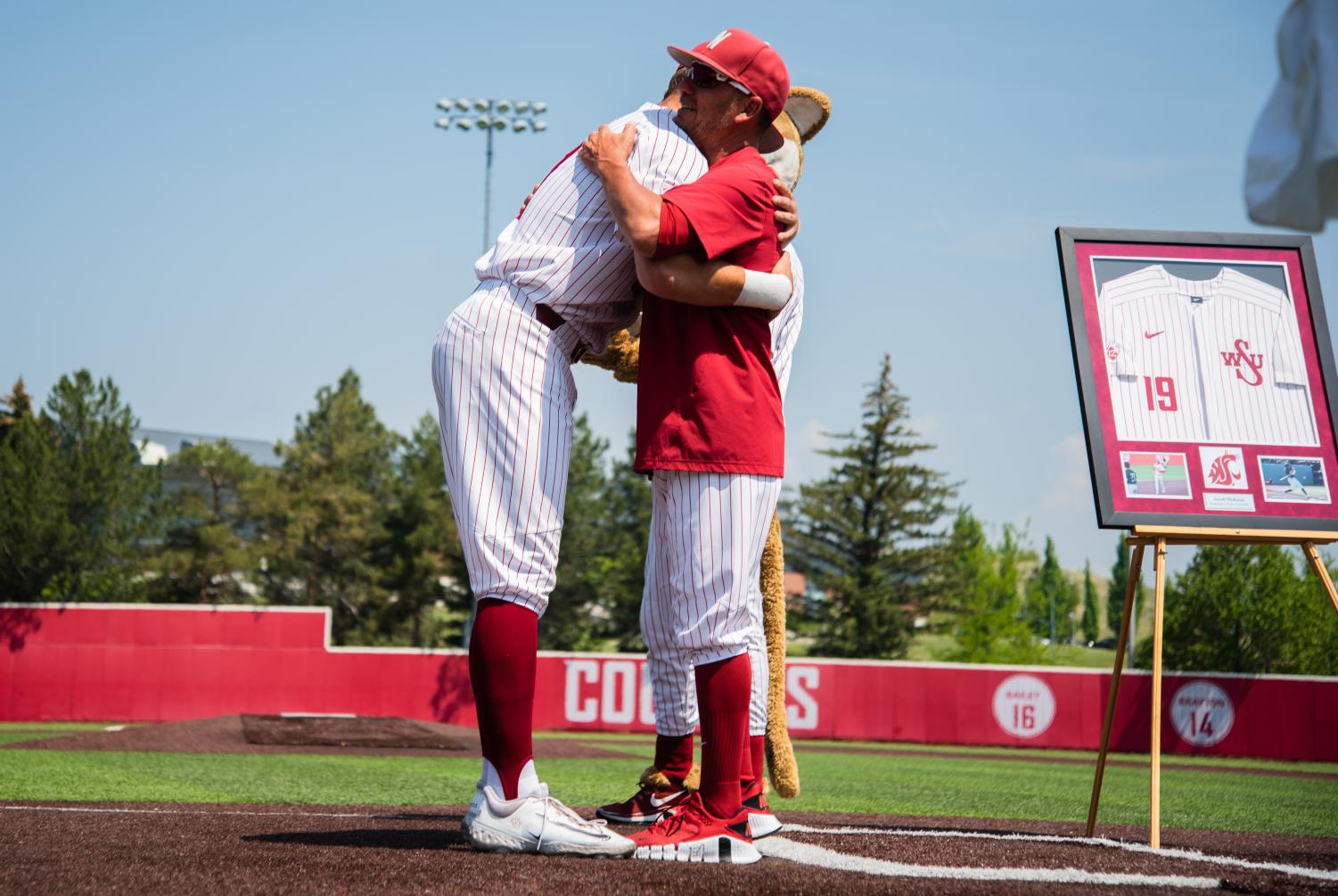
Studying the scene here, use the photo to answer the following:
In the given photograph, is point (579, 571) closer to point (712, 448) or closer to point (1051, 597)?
point (1051, 597)

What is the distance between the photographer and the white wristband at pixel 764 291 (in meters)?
2.78

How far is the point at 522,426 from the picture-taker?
2.78 meters

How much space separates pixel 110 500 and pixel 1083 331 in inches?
1374

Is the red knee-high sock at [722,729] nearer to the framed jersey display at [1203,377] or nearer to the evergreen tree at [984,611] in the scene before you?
the framed jersey display at [1203,377]

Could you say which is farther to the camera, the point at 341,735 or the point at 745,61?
the point at 341,735

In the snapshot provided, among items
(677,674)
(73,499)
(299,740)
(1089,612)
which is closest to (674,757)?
(677,674)

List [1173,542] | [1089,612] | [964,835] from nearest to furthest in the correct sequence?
[964,835] → [1173,542] → [1089,612]

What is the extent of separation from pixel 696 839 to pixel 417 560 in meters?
45.0

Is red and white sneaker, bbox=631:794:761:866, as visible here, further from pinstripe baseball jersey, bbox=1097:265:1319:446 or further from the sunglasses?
pinstripe baseball jersey, bbox=1097:265:1319:446

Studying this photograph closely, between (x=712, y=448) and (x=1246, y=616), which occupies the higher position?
(x=1246, y=616)

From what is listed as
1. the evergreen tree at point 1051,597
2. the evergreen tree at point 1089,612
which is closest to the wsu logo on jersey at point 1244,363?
the evergreen tree at point 1051,597

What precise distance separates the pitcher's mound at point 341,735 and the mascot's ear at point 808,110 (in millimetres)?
7650

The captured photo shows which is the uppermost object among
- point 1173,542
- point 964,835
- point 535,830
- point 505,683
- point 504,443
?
point 504,443

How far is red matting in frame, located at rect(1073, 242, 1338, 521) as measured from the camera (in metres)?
3.68
